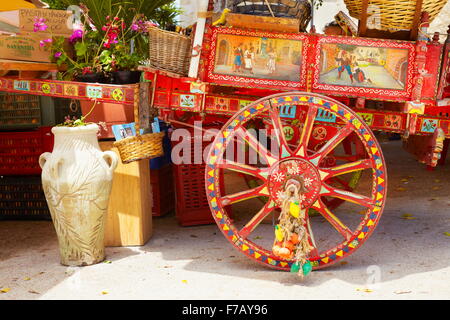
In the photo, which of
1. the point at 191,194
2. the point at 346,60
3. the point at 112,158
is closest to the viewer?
the point at 346,60

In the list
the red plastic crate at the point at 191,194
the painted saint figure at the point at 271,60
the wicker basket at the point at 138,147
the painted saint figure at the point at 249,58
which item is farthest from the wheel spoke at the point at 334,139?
the red plastic crate at the point at 191,194

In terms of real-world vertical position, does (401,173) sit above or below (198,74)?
below

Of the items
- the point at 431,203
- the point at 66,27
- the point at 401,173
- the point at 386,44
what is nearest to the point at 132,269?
the point at 66,27

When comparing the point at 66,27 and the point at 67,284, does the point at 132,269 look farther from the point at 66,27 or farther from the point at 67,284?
the point at 66,27

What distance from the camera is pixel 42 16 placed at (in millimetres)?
4113

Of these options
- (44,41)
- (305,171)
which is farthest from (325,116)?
(44,41)

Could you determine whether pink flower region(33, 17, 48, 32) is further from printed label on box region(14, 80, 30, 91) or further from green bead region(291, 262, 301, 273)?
green bead region(291, 262, 301, 273)

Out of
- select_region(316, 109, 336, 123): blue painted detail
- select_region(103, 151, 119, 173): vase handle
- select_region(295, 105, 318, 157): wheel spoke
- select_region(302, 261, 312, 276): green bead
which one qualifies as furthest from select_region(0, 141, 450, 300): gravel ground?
select_region(316, 109, 336, 123): blue painted detail

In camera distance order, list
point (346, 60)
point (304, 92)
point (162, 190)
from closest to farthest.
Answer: point (304, 92), point (346, 60), point (162, 190)

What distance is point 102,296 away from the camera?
10.5 ft

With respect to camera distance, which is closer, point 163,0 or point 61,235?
point 61,235

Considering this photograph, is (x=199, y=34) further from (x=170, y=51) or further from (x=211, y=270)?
(x=211, y=270)

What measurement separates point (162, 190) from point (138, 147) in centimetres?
127

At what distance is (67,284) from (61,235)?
449 mm
